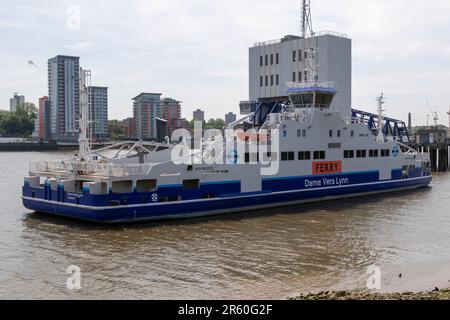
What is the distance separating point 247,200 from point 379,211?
7509mm

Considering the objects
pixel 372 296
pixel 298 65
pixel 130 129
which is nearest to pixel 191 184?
pixel 372 296

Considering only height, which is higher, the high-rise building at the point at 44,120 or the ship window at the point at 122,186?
the high-rise building at the point at 44,120

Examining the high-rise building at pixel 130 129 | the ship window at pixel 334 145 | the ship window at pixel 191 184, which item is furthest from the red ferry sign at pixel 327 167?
the high-rise building at pixel 130 129

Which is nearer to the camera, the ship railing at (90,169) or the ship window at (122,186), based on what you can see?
the ship railing at (90,169)

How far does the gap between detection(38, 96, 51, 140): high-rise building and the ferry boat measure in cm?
11780

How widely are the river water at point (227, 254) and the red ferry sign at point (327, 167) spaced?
13.6 ft

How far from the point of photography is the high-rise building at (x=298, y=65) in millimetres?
50781

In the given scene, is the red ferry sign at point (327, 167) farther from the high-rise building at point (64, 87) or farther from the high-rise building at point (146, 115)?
the high-rise building at point (146, 115)

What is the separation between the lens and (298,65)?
2149 inches

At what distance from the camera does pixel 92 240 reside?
65.5 feet

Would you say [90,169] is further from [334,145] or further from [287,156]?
[334,145]

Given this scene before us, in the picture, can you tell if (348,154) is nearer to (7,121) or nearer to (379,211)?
(379,211)

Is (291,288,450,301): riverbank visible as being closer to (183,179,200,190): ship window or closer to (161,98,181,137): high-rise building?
(183,179,200,190): ship window

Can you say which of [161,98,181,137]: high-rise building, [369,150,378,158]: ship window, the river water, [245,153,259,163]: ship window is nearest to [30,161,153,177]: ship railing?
the river water
